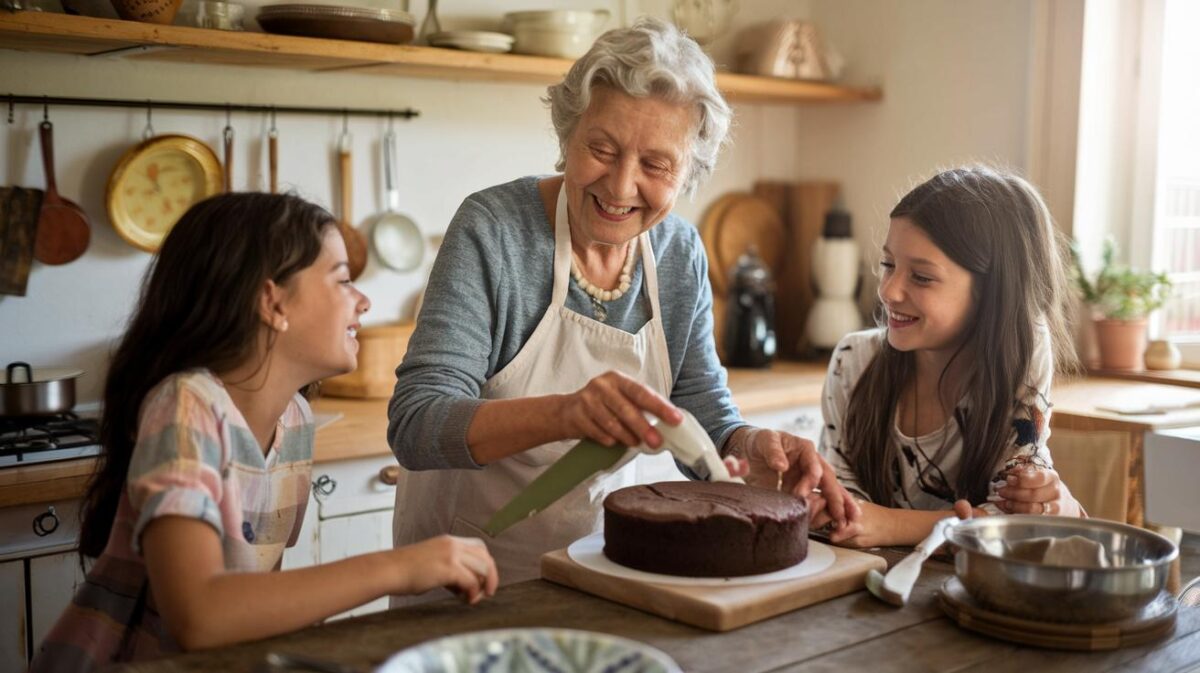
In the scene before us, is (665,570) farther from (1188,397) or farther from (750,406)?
(1188,397)

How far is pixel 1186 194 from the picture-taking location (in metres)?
3.50

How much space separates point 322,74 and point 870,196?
1.70 meters

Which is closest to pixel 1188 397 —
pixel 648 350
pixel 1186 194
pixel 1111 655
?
pixel 1186 194

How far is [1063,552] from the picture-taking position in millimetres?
1415

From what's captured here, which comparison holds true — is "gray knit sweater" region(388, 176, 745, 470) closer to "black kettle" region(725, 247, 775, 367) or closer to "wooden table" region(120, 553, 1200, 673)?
"wooden table" region(120, 553, 1200, 673)

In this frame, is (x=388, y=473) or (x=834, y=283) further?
(x=834, y=283)

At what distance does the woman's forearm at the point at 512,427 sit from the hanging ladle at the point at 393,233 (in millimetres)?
1649

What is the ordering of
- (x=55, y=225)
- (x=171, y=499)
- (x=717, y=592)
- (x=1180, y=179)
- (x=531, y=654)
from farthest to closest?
1. (x=1180, y=179)
2. (x=55, y=225)
3. (x=717, y=592)
4. (x=171, y=499)
5. (x=531, y=654)

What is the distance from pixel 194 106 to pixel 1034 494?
202cm

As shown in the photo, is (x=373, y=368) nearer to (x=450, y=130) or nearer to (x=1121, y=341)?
(x=450, y=130)

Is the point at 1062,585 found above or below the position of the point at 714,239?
below

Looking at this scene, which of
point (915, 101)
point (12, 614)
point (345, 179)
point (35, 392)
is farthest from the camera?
point (915, 101)

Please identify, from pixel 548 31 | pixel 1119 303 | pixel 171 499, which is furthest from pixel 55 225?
pixel 1119 303

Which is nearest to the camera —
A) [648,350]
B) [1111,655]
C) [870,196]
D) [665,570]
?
[1111,655]
